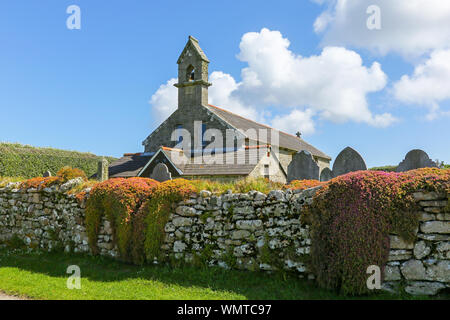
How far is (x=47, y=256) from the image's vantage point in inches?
404

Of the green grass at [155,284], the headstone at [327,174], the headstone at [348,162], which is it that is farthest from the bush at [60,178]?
the headstone at [348,162]

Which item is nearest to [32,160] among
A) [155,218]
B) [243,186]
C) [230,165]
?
[230,165]

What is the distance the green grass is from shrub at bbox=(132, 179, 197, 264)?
40 centimetres

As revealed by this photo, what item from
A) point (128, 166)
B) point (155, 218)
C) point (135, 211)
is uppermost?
point (128, 166)

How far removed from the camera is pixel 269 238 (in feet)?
23.5

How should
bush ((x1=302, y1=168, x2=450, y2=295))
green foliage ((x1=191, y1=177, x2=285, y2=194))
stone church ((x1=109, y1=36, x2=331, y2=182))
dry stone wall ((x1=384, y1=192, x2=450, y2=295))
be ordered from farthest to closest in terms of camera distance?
1. stone church ((x1=109, y1=36, x2=331, y2=182))
2. green foliage ((x1=191, y1=177, x2=285, y2=194))
3. bush ((x1=302, y1=168, x2=450, y2=295))
4. dry stone wall ((x1=384, y1=192, x2=450, y2=295))

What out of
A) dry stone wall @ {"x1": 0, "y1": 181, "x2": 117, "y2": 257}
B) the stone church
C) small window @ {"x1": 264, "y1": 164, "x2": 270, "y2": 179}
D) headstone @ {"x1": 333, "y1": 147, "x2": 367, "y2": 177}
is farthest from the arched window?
headstone @ {"x1": 333, "y1": 147, "x2": 367, "y2": 177}

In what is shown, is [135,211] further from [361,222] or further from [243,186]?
[361,222]

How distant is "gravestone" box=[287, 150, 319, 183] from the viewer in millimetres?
10383

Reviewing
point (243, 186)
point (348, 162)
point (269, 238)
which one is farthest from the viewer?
point (348, 162)

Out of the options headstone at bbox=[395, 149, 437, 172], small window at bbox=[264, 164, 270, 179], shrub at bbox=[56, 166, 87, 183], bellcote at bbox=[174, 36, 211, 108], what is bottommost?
shrub at bbox=[56, 166, 87, 183]

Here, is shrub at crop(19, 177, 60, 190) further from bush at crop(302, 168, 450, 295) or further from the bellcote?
the bellcote

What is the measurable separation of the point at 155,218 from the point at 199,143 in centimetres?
1970

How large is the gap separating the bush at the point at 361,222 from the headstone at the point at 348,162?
3118 mm
